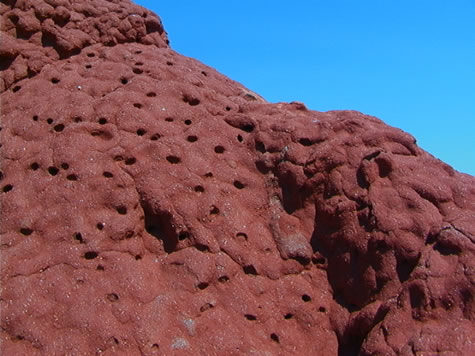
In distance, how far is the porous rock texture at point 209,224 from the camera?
467 centimetres

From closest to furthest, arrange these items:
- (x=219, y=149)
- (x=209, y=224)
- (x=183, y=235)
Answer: (x=183, y=235) < (x=209, y=224) < (x=219, y=149)

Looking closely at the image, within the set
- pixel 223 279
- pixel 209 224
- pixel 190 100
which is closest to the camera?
pixel 223 279

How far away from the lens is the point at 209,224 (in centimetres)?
538

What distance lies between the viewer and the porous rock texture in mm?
4668

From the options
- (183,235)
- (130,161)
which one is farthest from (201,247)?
(130,161)

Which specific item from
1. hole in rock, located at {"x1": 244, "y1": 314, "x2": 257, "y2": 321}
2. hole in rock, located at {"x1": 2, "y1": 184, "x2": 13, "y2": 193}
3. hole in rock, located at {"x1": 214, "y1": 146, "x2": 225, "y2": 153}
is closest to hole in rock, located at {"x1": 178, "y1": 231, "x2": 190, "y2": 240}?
hole in rock, located at {"x1": 244, "y1": 314, "x2": 257, "y2": 321}

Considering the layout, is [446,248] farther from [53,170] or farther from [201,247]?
[53,170]

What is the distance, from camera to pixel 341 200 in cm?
559

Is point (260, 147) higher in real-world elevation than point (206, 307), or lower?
higher

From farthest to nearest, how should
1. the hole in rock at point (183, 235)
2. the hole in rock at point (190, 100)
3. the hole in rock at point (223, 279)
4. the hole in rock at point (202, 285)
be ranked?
the hole in rock at point (190, 100), the hole in rock at point (183, 235), the hole in rock at point (223, 279), the hole in rock at point (202, 285)

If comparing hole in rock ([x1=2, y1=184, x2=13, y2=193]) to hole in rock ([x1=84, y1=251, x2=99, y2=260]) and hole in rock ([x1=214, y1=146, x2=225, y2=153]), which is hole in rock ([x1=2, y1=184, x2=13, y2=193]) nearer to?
hole in rock ([x1=84, y1=251, x2=99, y2=260])

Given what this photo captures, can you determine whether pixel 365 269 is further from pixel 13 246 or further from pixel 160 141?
pixel 13 246

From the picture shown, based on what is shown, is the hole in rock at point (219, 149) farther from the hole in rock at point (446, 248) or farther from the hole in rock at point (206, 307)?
the hole in rock at point (446, 248)

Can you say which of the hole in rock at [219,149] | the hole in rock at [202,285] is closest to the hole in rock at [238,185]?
the hole in rock at [219,149]
